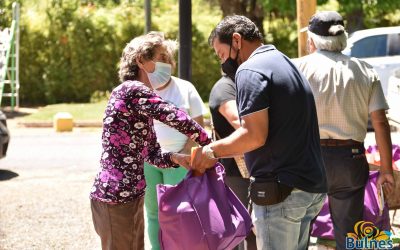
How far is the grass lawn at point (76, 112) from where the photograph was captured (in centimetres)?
1813

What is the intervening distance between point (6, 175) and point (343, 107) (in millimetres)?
7451

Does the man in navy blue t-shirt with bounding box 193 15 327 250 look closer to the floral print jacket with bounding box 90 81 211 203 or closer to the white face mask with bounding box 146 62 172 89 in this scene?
the floral print jacket with bounding box 90 81 211 203

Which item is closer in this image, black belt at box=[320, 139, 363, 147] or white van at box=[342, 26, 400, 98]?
black belt at box=[320, 139, 363, 147]

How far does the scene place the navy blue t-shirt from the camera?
3.54m

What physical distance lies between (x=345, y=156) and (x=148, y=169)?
1361mm

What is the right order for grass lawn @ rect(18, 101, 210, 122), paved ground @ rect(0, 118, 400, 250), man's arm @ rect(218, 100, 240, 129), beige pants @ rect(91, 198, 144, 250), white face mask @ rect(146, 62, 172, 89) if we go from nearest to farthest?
beige pants @ rect(91, 198, 144, 250) < white face mask @ rect(146, 62, 172, 89) < man's arm @ rect(218, 100, 240, 129) < paved ground @ rect(0, 118, 400, 250) < grass lawn @ rect(18, 101, 210, 122)

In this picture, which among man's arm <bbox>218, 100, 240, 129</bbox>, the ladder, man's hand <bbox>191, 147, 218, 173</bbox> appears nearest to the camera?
man's hand <bbox>191, 147, 218, 173</bbox>

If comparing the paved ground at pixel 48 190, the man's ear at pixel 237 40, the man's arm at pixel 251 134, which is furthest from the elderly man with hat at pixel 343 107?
the paved ground at pixel 48 190

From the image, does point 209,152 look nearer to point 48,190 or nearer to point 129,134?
point 129,134

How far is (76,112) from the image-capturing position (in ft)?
62.1

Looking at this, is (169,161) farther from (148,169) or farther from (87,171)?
(87,171)

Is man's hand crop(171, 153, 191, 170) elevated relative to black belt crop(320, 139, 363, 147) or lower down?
elevated

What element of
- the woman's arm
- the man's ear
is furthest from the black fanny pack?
the man's ear

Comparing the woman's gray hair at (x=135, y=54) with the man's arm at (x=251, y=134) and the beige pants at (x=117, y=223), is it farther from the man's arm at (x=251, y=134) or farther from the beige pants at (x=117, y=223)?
the man's arm at (x=251, y=134)
